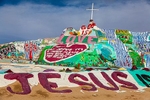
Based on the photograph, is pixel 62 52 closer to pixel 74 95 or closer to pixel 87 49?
pixel 87 49

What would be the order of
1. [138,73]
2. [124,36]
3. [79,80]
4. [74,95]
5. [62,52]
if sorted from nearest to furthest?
[74,95]
[79,80]
[138,73]
[62,52]
[124,36]

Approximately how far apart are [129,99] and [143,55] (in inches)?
634

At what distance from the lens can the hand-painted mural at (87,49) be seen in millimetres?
37375

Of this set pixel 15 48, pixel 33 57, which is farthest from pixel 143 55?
pixel 15 48

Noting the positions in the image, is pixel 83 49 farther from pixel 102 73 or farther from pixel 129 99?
pixel 129 99

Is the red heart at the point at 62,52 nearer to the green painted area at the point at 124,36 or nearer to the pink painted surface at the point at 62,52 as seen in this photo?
the pink painted surface at the point at 62,52

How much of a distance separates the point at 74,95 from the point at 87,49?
49.7ft

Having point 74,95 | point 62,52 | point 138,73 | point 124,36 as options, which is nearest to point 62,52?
point 62,52

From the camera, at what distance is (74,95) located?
23.6 meters

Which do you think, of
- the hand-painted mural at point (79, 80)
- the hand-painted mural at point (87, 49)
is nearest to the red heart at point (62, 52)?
the hand-painted mural at point (87, 49)

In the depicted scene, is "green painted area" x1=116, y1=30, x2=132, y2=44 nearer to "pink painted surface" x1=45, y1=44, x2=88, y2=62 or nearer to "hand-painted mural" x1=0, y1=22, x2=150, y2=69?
"hand-painted mural" x1=0, y1=22, x2=150, y2=69

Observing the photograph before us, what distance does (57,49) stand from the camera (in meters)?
39.4

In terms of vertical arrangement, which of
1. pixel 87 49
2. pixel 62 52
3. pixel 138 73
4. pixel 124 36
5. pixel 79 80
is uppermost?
pixel 124 36

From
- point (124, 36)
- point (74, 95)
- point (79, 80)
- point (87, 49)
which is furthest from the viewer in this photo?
point (124, 36)
